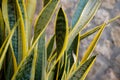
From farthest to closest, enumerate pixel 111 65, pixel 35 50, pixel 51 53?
pixel 111 65 < pixel 51 53 < pixel 35 50

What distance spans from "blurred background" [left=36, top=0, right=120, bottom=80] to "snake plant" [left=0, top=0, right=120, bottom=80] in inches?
30.2

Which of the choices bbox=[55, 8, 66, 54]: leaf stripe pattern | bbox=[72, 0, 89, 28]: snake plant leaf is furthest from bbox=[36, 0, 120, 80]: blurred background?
bbox=[55, 8, 66, 54]: leaf stripe pattern

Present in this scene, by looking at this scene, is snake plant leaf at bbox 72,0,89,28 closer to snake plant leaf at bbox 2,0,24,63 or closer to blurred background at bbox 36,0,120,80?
snake plant leaf at bbox 2,0,24,63

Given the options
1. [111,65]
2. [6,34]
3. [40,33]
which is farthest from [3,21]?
[111,65]

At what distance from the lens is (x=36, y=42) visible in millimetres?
822

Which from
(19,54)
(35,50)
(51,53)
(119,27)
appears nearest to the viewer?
(35,50)

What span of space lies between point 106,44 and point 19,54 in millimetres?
994

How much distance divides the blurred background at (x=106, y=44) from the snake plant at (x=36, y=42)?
77 centimetres

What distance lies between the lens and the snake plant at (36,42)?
2.77 feet

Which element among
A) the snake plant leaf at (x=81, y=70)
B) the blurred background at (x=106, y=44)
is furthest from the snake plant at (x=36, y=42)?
the blurred background at (x=106, y=44)

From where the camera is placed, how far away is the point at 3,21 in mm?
964

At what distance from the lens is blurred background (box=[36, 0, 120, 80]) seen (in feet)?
5.76

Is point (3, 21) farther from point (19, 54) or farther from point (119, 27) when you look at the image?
point (119, 27)

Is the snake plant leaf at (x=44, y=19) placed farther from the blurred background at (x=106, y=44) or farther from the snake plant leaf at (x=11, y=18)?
the blurred background at (x=106, y=44)
